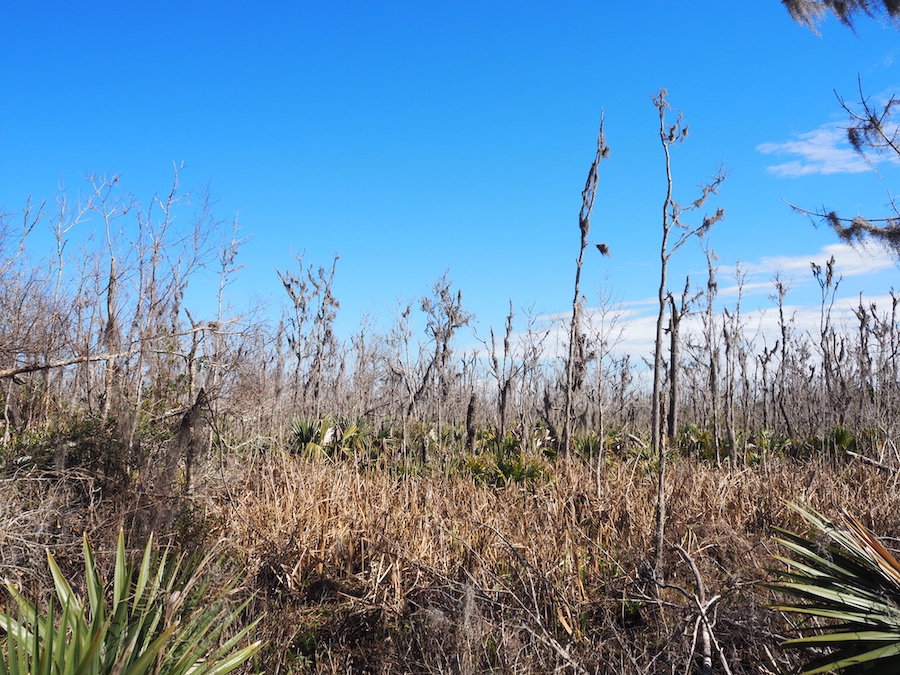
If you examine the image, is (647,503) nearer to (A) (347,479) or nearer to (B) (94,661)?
(A) (347,479)

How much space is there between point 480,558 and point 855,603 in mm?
2816

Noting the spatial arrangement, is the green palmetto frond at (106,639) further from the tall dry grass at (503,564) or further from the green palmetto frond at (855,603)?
the green palmetto frond at (855,603)

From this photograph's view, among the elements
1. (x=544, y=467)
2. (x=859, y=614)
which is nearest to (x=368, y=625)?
(x=859, y=614)

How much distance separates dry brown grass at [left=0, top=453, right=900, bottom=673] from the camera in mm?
5117

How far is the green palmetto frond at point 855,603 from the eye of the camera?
120 inches

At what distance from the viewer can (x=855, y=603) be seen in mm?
3264

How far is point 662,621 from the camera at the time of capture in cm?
530

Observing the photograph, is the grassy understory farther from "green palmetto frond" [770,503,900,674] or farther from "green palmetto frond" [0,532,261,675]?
"green palmetto frond" [0,532,261,675]

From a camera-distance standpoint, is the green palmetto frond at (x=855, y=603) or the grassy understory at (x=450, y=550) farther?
the grassy understory at (x=450, y=550)

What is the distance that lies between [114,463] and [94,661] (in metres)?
5.84

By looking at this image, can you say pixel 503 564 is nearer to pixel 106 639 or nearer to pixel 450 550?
pixel 450 550

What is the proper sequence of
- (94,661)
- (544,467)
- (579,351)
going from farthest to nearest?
1. (579,351)
2. (544,467)
3. (94,661)

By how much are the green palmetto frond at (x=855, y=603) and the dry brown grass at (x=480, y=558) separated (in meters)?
1.21

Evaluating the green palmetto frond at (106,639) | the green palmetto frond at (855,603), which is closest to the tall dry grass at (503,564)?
the green palmetto frond at (855,603)
